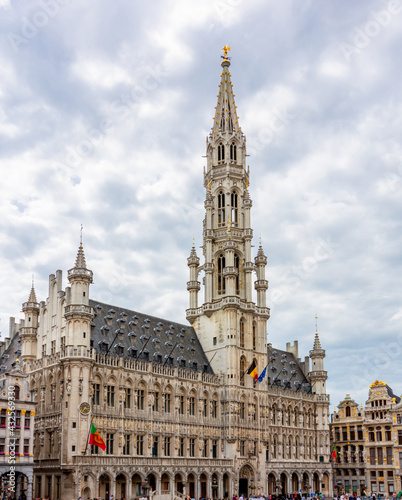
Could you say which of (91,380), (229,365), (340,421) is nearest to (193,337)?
(229,365)

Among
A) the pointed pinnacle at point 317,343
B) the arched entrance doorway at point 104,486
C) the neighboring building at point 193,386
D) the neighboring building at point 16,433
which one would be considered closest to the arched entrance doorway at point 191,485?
the neighboring building at point 193,386

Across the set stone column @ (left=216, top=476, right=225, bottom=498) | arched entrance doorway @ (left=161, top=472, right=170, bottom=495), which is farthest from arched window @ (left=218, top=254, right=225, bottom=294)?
arched entrance doorway @ (left=161, top=472, right=170, bottom=495)

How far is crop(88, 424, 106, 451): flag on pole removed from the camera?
7200 centimetres

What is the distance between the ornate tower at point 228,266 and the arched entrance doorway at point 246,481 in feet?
42.2

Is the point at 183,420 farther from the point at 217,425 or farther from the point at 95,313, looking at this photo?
the point at 95,313

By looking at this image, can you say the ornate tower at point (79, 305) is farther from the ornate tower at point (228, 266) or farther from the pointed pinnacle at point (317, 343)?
the pointed pinnacle at point (317, 343)

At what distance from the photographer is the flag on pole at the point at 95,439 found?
7200cm

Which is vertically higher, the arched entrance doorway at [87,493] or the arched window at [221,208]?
the arched window at [221,208]

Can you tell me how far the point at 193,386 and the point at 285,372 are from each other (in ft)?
96.0

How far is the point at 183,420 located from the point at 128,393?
10.8 metres

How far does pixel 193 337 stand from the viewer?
102688 mm

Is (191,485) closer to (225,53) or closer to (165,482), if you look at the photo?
(165,482)

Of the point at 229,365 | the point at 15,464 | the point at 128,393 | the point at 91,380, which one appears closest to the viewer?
the point at 15,464

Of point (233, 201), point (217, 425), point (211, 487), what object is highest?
point (233, 201)
